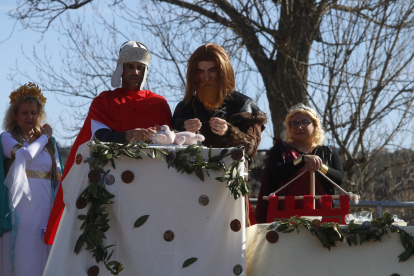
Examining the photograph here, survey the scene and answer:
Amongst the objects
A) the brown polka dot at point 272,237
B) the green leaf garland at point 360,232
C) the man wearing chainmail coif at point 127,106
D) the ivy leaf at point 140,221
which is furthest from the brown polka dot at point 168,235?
the man wearing chainmail coif at point 127,106

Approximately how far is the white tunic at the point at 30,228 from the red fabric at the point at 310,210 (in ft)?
6.04

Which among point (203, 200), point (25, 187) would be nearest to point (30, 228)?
point (25, 187)

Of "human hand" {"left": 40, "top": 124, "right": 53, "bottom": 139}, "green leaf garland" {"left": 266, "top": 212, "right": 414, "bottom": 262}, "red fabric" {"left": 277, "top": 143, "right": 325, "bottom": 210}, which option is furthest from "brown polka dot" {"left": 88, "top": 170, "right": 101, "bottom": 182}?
"human hand" {"left": 40, "top": 124, "right": 53, "bottom": 139}

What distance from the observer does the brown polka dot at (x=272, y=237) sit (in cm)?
271

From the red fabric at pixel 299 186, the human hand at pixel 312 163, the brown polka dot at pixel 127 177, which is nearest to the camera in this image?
the brown polka dot at pixel 127 177

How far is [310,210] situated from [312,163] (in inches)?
13.5

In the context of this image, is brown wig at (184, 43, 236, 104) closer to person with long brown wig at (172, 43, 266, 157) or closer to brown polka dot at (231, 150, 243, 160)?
person with long brown wig at (172, 43, 266, 157)

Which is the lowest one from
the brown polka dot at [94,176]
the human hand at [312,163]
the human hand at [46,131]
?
the brown polka dot at [94,176]

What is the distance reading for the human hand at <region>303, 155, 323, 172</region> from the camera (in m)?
3.31

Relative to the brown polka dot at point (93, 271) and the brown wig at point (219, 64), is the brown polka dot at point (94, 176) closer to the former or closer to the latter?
the brown polka dot at point (93, 271)

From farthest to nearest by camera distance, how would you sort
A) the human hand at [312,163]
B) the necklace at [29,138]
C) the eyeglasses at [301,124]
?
1. the necklace at [29,138]
2. the eyeglasses at [301,124]
3. the human hand at [312,163]

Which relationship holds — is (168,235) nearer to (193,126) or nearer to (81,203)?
(81,203)

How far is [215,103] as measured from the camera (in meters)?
3.20

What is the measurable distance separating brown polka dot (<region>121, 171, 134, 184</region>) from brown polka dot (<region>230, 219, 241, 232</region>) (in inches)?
21.2
